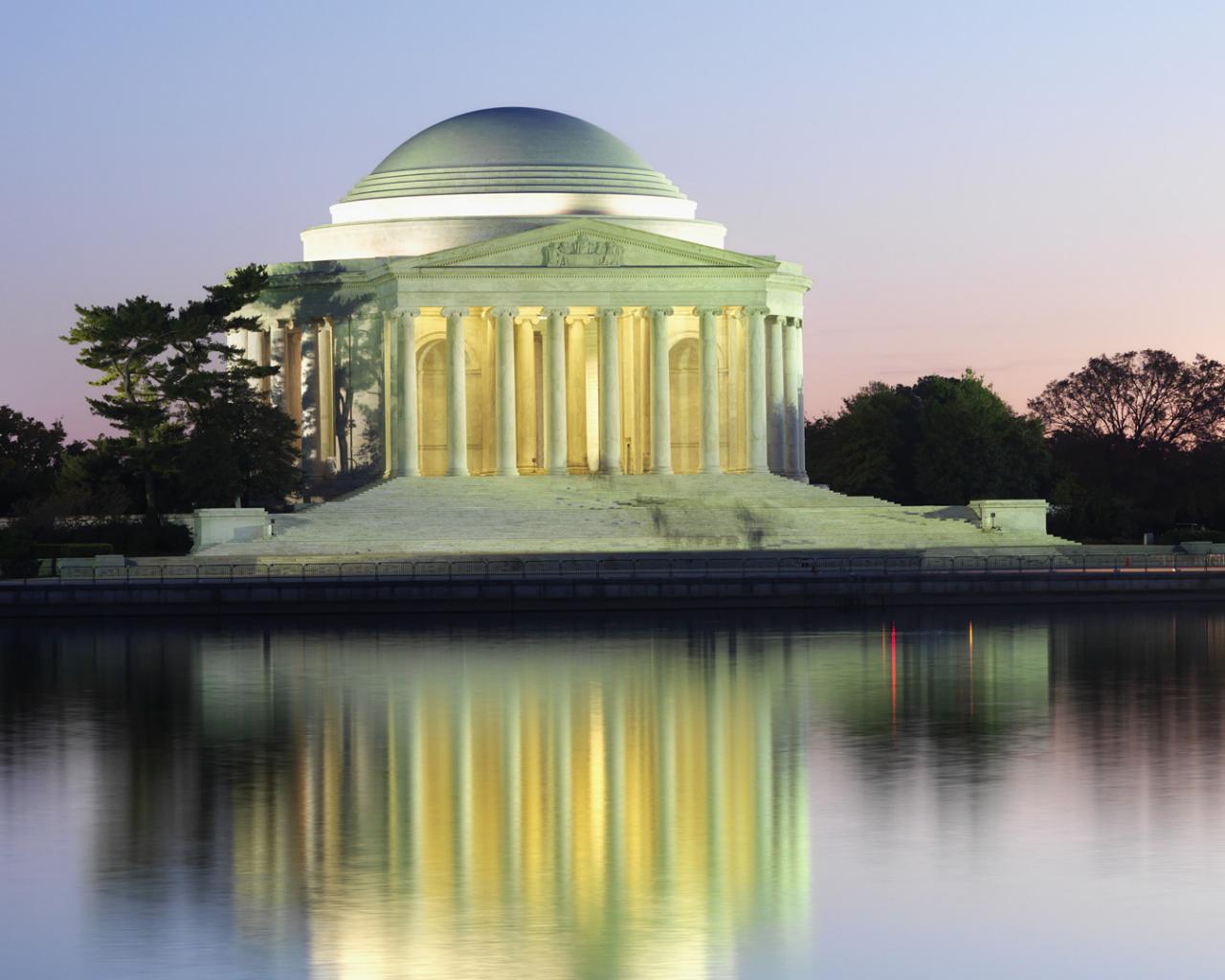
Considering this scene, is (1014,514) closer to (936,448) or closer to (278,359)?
(936,448)

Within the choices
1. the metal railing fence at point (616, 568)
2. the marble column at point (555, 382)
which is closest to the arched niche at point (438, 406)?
the marble column at point (555, 382)

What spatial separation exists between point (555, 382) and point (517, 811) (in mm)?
79863

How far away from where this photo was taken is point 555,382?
4363 inches

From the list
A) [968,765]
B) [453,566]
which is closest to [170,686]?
[968,765]

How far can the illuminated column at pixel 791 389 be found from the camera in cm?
11969

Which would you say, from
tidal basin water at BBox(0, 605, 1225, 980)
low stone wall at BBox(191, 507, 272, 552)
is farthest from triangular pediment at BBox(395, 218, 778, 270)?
tidal basin water at BBox(0, 605, 1225, 980)

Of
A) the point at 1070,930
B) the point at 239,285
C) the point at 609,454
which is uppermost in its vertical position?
the point at 239,285

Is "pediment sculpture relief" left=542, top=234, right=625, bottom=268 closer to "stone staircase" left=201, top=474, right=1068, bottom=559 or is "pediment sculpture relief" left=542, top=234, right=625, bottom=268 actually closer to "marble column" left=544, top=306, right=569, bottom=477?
"marble column" left=544, top=306, right=569, bottom=477

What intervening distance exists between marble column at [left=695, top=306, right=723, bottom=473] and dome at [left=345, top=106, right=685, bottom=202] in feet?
36.5

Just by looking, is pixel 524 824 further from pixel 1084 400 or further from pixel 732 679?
pixel 1084 400

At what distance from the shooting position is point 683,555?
8588 centimetres

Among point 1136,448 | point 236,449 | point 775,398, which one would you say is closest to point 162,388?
point 236,449

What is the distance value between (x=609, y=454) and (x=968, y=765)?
247ft

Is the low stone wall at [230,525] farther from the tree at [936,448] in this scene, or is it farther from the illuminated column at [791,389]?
the tree at [936,448]
